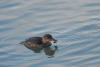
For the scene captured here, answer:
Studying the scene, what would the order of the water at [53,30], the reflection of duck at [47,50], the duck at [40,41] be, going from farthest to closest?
the duck at [40,41] < the reflection of duck at [47,50] < the water at [53,30]

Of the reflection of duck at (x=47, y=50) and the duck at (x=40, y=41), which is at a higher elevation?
the duck at (x=40, y=41)

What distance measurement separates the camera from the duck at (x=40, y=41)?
13867 mm

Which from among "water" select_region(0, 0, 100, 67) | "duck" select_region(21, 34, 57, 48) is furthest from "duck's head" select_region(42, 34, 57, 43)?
"water" select_region(0, 0, 100, 67)

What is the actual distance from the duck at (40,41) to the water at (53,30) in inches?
9.5

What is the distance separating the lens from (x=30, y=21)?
1609 cm

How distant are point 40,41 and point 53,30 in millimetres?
1050

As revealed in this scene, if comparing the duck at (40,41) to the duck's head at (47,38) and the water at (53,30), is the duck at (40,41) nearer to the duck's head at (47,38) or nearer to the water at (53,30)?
the duck's head at (47,38)

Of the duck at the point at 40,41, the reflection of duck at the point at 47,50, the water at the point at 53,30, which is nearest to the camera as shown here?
the water at the point at 53,30

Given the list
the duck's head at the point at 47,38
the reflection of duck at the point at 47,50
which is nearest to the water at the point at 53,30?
the reflection of duck at the point at 47,50

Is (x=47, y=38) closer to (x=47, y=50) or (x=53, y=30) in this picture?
(x=47, y=50)

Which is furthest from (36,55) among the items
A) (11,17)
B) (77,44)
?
(11,17)

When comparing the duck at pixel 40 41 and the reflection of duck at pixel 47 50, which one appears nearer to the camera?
the reflection of duck at pixel 47 50

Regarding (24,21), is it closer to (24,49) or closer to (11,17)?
(11,17)

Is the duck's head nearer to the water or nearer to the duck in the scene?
the duck
